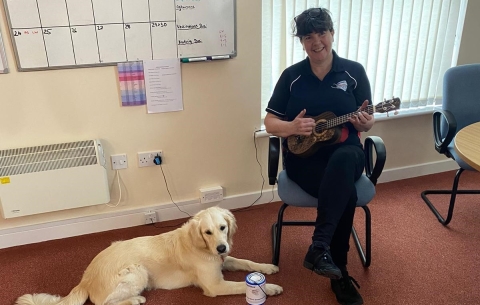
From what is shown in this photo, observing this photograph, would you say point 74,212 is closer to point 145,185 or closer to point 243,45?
point 145,185

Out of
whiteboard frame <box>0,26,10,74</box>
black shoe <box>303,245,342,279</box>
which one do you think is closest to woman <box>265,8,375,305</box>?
black shoe <box>303,245,342,279</box>

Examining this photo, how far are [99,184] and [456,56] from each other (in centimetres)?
253

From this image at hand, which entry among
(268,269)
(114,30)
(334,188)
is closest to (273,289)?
(268,269)

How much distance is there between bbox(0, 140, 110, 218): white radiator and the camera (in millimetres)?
2117

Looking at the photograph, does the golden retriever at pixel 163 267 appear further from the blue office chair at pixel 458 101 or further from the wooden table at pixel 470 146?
the blue office chair at pixel 458 101

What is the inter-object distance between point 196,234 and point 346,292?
0.72 m

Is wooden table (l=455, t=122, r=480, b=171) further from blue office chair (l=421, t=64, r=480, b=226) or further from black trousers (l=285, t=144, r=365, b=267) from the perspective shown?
blue office chair (l=421, t=64, r=480, b=226)

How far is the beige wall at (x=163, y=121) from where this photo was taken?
2.12m

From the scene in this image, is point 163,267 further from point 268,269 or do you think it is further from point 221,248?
point 268,269

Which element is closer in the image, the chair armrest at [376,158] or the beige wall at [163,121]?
the chair armrest at [376,158]

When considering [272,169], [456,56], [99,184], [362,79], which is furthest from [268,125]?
[456,56]

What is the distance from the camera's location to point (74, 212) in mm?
2375

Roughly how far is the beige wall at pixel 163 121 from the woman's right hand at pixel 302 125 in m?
0.60

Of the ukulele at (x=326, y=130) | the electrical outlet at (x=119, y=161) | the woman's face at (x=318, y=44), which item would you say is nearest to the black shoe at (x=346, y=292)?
the ukulele at (x=326, y=130)
